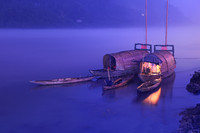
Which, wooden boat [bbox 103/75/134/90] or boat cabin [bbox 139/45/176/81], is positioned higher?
boat cabin [bbox 139/45/176/81]

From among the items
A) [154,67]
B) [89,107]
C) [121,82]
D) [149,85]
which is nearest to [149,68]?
[154,67]

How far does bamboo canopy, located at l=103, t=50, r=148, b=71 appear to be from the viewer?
23.8m

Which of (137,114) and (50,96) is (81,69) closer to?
(50,96)

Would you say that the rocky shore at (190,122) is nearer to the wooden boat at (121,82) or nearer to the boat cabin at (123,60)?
the wooden boat at (121,82)

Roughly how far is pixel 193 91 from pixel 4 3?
514ft

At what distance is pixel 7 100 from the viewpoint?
1930cm

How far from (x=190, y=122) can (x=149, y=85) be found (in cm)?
717

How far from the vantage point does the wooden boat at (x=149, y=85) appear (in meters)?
19.5

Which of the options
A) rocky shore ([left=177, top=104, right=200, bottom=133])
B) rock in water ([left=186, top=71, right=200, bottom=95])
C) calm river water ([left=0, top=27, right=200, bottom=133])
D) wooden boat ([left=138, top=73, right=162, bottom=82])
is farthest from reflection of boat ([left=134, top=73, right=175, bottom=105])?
rocky shore ([left=177, top=104, right=200, bottom=133])

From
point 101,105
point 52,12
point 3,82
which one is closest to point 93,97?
point 101,105

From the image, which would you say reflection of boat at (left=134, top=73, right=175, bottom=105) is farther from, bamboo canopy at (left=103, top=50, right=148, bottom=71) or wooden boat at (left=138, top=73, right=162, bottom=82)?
bamboo canopy at (left=103, top=50, right=148, bottom=71)

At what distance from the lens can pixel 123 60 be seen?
78.7 ft

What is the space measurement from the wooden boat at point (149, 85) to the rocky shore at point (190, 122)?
4.29m

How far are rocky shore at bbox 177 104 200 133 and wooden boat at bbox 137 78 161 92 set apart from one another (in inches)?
169
